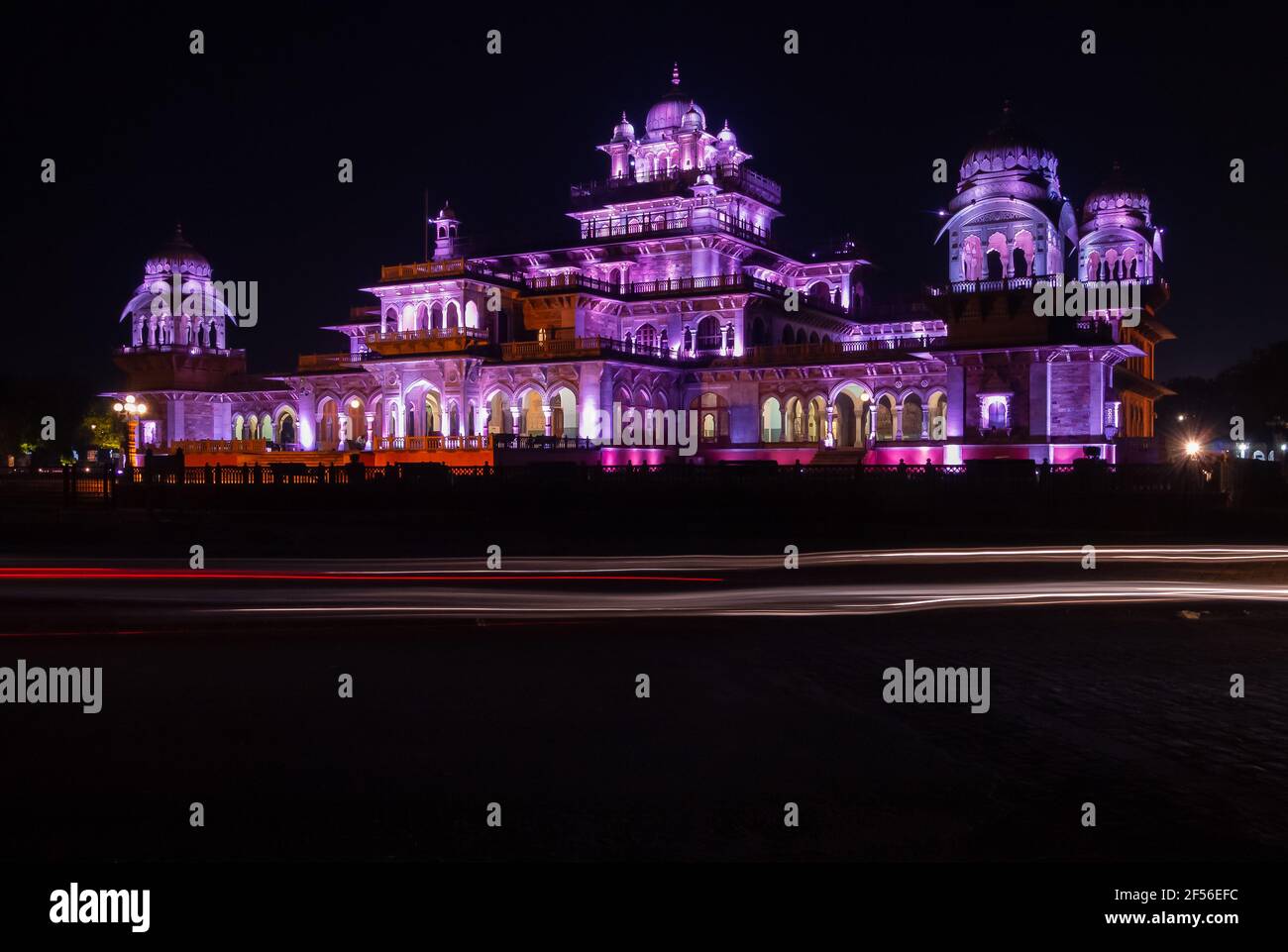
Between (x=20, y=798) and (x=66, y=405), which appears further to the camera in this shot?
(x=66, y=405)

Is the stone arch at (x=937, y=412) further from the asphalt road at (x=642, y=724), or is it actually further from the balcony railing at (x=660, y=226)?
the asphalt road at (x=642, y=724)

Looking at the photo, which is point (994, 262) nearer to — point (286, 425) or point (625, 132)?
point (625, 132)

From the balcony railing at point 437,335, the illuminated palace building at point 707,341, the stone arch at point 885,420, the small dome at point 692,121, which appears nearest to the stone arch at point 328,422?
the illuminated palace building at point 707,341

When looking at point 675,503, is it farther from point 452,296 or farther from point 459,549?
point 452,296

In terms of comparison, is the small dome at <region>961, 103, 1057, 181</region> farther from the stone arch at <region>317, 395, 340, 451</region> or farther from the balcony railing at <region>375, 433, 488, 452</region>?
the stone arch at <region>317, 395, 340, 451</region>

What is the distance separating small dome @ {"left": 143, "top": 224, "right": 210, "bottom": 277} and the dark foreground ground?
63941mm

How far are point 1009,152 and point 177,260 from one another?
50481 millimetres

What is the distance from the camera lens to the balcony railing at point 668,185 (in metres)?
59.3

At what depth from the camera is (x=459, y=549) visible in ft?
67.3

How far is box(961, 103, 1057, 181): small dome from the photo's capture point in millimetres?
44156

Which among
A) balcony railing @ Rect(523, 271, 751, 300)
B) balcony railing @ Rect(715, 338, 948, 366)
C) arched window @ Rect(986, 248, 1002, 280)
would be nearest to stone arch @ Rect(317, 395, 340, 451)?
balcony railing @ Rect(523, 271, 751, 300)

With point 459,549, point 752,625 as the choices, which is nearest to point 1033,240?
point 459,549

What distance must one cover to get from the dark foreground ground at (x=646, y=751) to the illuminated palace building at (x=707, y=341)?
33.2 m
